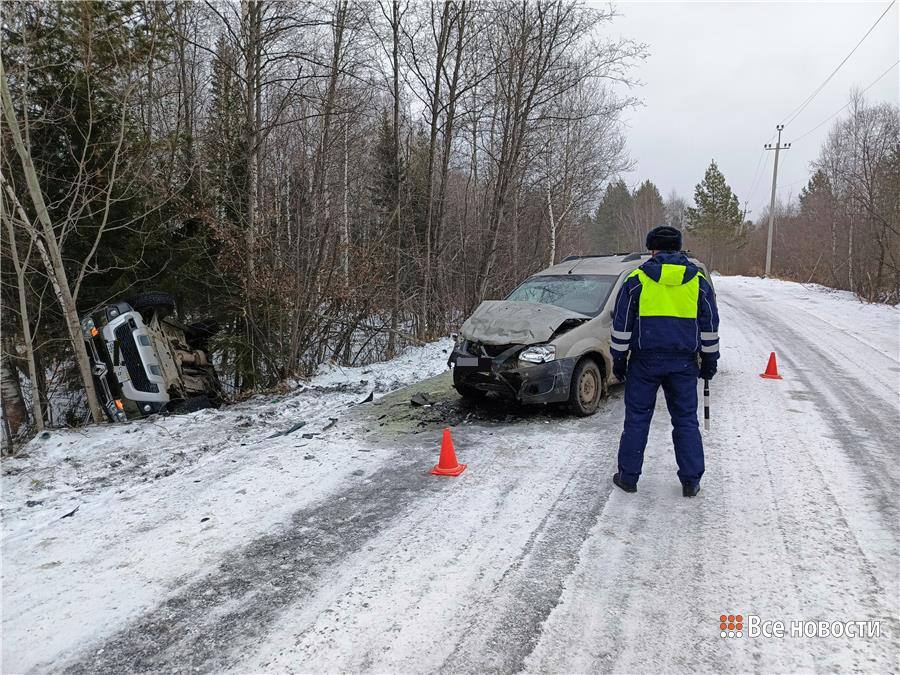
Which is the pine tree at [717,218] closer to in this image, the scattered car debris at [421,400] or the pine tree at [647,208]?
the pine tree at [647,208]

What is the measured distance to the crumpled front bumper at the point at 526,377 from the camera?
5777 millimetres

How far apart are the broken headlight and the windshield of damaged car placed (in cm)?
94

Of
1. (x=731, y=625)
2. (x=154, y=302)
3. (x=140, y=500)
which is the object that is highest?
(x=154, y=302)

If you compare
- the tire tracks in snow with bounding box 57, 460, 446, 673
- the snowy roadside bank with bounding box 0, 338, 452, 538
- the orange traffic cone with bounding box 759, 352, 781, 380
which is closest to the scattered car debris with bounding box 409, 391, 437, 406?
the snowy roadside bank with bounding box 0, 338, 452, 538

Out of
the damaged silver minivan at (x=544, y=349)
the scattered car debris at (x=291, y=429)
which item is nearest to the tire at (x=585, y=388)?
the damaged silver minivan at (x=544, y=349)

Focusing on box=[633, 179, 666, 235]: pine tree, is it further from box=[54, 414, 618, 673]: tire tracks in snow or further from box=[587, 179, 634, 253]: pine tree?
box=[54, 414, 618, 673]: tire tracks in snow

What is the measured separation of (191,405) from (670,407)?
671 cm

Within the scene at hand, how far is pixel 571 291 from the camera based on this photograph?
7.00 meters

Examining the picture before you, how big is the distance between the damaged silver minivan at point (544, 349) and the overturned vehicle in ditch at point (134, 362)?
14.2ft

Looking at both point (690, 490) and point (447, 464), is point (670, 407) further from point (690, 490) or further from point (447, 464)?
point (447, 464)

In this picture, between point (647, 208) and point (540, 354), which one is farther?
point (647, 208)

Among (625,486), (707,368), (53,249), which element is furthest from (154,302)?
(707,368)

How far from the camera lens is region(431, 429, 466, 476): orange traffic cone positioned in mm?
4549

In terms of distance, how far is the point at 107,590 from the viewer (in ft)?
9.71
